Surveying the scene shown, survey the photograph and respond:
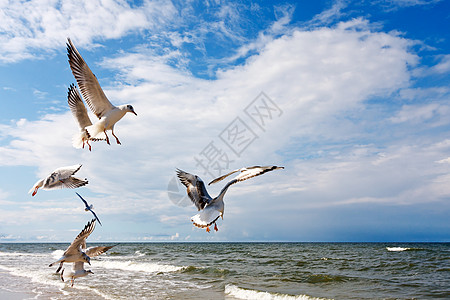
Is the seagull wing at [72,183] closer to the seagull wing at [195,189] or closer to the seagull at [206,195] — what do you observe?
the seagull at [206,195]

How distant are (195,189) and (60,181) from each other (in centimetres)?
257

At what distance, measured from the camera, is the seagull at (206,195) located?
20.5ft

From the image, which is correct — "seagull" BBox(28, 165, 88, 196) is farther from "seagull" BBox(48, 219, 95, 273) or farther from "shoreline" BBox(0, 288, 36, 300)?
"shoreline" BBox(0, 288, 36, 300)

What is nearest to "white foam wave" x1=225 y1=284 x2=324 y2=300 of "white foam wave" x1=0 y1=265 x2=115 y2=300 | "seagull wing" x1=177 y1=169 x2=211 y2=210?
"white foam wave" x1=0 y1=265 x2=115 y2=300

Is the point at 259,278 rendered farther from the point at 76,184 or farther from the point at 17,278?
the point at 76,184

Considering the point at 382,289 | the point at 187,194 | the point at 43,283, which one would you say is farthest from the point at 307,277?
the point at 187,194

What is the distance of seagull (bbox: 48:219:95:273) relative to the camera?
6.62 m

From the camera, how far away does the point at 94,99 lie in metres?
6.71

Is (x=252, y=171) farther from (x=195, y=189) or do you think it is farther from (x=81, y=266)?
(x=81, y=266)

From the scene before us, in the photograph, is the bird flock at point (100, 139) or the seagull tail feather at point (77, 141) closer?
the bird flock at point (100, 139)

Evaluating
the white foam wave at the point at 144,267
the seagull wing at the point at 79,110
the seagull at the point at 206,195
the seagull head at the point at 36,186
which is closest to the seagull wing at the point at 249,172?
the seagull at the point at 206,195

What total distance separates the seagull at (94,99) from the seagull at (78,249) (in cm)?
157

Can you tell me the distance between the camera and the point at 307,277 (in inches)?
692

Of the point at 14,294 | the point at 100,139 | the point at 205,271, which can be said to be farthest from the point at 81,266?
the point at 205,271
